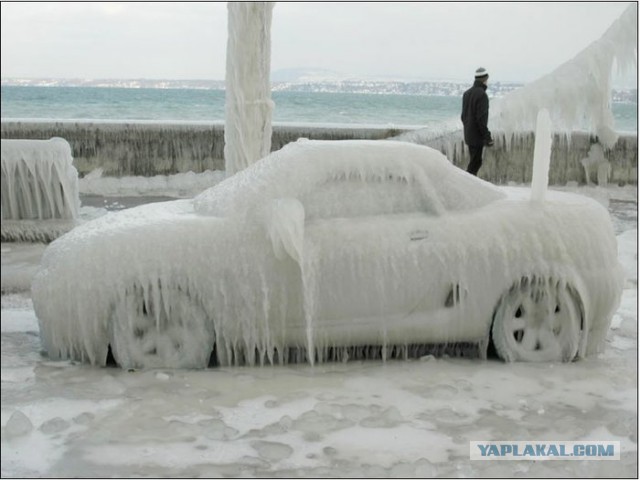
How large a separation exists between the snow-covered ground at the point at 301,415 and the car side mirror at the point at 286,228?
80 cm

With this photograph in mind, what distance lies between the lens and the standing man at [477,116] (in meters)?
10.3

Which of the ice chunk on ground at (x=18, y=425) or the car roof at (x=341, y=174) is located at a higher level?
the car roof at (x=341, y=174)

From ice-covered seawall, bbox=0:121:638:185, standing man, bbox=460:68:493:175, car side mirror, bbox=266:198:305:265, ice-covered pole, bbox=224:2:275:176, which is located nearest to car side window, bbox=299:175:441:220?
car side mirror, bbox=266:198:305:265

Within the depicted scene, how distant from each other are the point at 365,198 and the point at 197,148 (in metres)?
11.2

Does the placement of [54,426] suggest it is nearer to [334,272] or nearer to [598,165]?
[334,272]

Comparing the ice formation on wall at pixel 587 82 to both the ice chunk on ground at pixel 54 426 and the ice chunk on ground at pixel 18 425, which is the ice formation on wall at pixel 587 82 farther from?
the ice chunk on ground at pixel 18 425

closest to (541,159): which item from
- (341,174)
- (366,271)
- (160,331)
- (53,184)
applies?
(341,174)

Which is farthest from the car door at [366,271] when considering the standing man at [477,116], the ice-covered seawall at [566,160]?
the ice-covered seawall at [566,160]

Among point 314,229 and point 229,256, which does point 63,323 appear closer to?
point 229,256

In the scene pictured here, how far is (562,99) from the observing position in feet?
41.0

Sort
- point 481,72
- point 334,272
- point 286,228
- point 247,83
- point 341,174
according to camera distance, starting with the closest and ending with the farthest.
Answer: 1. point 286,228
2. point 334,272
3. point 341,174
4. point 247,83
5. point 481,72

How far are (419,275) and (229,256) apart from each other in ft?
4.14

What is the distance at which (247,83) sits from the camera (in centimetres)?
906

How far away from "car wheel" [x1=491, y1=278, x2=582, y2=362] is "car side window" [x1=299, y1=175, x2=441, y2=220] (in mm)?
821
